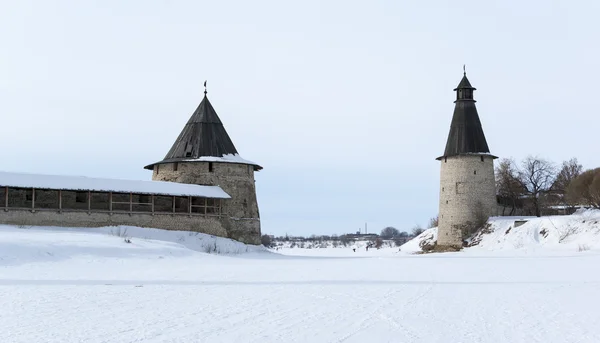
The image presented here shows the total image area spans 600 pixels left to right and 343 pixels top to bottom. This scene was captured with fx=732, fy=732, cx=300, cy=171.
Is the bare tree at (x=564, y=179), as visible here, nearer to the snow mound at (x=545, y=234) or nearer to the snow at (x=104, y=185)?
the snow mound at (x=545, y=234)

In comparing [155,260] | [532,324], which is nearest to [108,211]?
[155,260]

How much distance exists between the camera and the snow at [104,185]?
23719 millimetres

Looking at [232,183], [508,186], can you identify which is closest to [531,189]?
[508,186]

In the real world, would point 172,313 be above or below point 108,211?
below

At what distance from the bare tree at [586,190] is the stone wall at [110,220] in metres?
18.3

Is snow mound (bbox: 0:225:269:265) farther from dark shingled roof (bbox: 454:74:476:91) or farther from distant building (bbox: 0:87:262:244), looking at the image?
dark shingled roof (bbox: 454:74:476:91)

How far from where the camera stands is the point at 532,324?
8.27m

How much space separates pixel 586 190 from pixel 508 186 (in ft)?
27.2

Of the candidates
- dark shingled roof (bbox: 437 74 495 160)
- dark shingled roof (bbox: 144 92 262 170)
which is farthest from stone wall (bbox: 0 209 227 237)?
dark shingled roof (bbox: 437 74 495 160)

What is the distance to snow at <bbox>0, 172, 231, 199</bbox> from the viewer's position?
23.7 m

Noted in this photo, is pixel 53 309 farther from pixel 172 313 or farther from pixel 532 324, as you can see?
pixel 532 324

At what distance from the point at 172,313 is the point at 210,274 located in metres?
5.99

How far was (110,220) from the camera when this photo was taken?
83.4 feet

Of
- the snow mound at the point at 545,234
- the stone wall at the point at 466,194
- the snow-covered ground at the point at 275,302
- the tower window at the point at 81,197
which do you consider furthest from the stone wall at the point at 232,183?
the snow-covered ground at the point at 275,302
